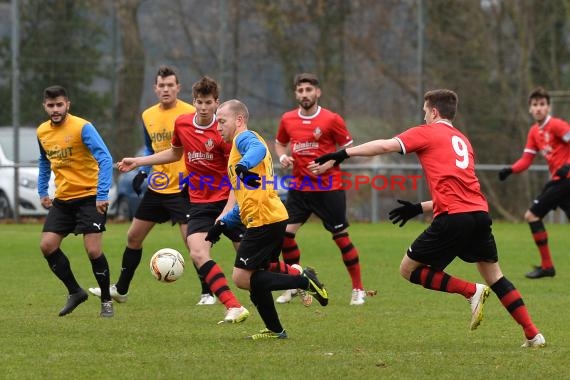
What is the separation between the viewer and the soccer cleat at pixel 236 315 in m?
8.01

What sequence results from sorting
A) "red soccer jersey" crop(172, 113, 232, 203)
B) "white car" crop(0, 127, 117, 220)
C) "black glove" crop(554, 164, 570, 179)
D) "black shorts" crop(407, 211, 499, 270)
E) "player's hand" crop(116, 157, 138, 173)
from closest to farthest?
1. "black shorts" crop(407, 211, 499, 270)
2. "player's hand" crop(116, 157, 138, 173)
3. "red soccer jersey" crop(172, 113, 232, 203)
4. "black glove" crop(554, 164, 570, 179)
5. "white car" crop(0, 127, 117, 220)

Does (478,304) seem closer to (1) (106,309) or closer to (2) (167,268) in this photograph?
(2) (167,268)

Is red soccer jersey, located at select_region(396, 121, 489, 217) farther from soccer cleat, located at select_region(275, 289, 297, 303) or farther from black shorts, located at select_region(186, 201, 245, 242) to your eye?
soccer cleat, located at select_region(275, 289, 297, 303)

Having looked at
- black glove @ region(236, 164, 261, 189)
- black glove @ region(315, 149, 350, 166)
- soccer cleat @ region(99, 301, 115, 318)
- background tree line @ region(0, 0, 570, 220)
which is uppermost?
background tree line @ region(0, 0, 570, 220)

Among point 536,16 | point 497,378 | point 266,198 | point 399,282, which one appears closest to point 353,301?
point 399,282

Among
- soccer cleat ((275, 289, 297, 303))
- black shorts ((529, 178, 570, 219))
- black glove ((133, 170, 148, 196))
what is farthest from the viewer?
black shorts ((529, 178, 570, 219))

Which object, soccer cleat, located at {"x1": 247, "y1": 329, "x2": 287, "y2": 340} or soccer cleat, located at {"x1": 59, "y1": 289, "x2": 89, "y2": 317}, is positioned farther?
soccer cleat, located at {"x1": 59, "y1": 289, "x2": 89, "y2": 317}

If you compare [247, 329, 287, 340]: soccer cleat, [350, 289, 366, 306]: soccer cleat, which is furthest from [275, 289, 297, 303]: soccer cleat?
[247, 329, 287, 340]: soccer cleat

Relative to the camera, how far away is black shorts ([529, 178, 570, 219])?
12602 mm

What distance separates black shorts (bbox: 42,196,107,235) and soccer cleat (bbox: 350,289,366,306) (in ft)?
7.70

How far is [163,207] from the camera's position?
10.3m

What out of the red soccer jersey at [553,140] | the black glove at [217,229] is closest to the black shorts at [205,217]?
the black glove at [217,229]

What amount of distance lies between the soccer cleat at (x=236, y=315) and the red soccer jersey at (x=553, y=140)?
18.9 feet

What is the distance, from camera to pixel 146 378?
20.7 ft
